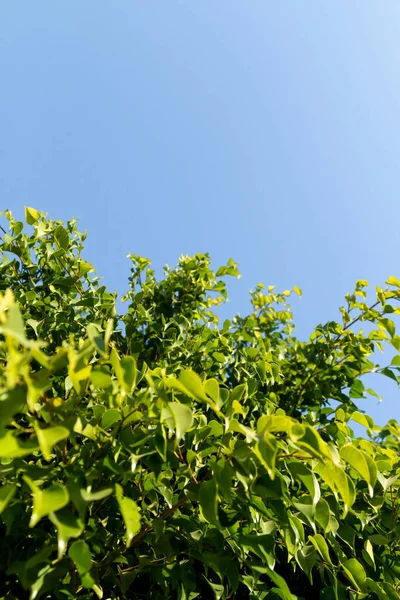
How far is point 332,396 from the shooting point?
10.7 ft

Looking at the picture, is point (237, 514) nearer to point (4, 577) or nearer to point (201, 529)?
point (201, 529)

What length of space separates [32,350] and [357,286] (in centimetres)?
290

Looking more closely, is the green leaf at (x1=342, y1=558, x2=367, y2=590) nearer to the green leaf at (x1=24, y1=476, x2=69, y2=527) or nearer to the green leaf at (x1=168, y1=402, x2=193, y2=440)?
the green leaf at (x1=168, y1=402, x2=193, y2=440)

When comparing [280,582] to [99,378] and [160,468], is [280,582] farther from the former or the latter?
[99,378]

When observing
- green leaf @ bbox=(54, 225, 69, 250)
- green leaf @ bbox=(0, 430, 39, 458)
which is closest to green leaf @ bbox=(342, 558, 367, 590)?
green leaf @ bbox=(0, 430, 39, 458)

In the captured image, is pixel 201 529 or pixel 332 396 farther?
pixel 332 396

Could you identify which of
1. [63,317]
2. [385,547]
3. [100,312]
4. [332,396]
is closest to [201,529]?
[385,547]

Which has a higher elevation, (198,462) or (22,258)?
(22,258)

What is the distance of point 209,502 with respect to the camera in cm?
116

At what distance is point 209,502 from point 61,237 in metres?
2.04

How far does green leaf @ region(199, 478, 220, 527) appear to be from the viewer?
3.76ft

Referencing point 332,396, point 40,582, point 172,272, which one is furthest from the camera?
point 172,272

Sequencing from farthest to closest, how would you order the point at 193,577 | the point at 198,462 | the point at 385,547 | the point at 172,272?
the point at 172,272
the point at 385,547
the point at 193,577
the point at 198,462

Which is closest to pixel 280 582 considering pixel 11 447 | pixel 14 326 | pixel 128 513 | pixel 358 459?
pixel 358 459
